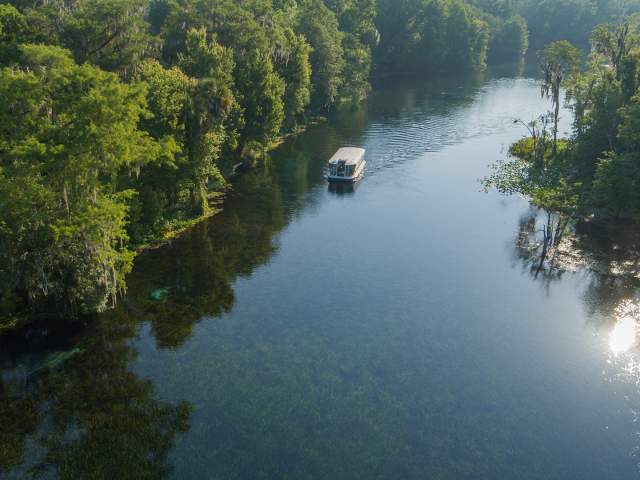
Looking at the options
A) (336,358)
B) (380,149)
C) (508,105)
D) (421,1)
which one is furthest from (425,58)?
A: (336,358)

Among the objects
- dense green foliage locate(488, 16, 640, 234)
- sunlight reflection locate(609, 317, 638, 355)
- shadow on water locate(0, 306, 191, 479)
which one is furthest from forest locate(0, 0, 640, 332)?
sunlight reflection locate(609, 317, 638, 355)

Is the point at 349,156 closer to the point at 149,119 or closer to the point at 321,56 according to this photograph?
the point at 149,119

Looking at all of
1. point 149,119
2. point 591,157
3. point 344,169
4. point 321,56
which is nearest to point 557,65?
point 591,157

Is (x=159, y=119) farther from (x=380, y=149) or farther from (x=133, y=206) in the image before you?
(x=380, y=149)

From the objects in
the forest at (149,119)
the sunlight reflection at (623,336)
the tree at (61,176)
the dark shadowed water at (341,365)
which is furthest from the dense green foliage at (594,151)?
the tree at (61,176)

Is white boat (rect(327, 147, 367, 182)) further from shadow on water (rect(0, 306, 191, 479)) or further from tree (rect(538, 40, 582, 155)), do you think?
shadow on water (rect(0, 306, 191, 479))
